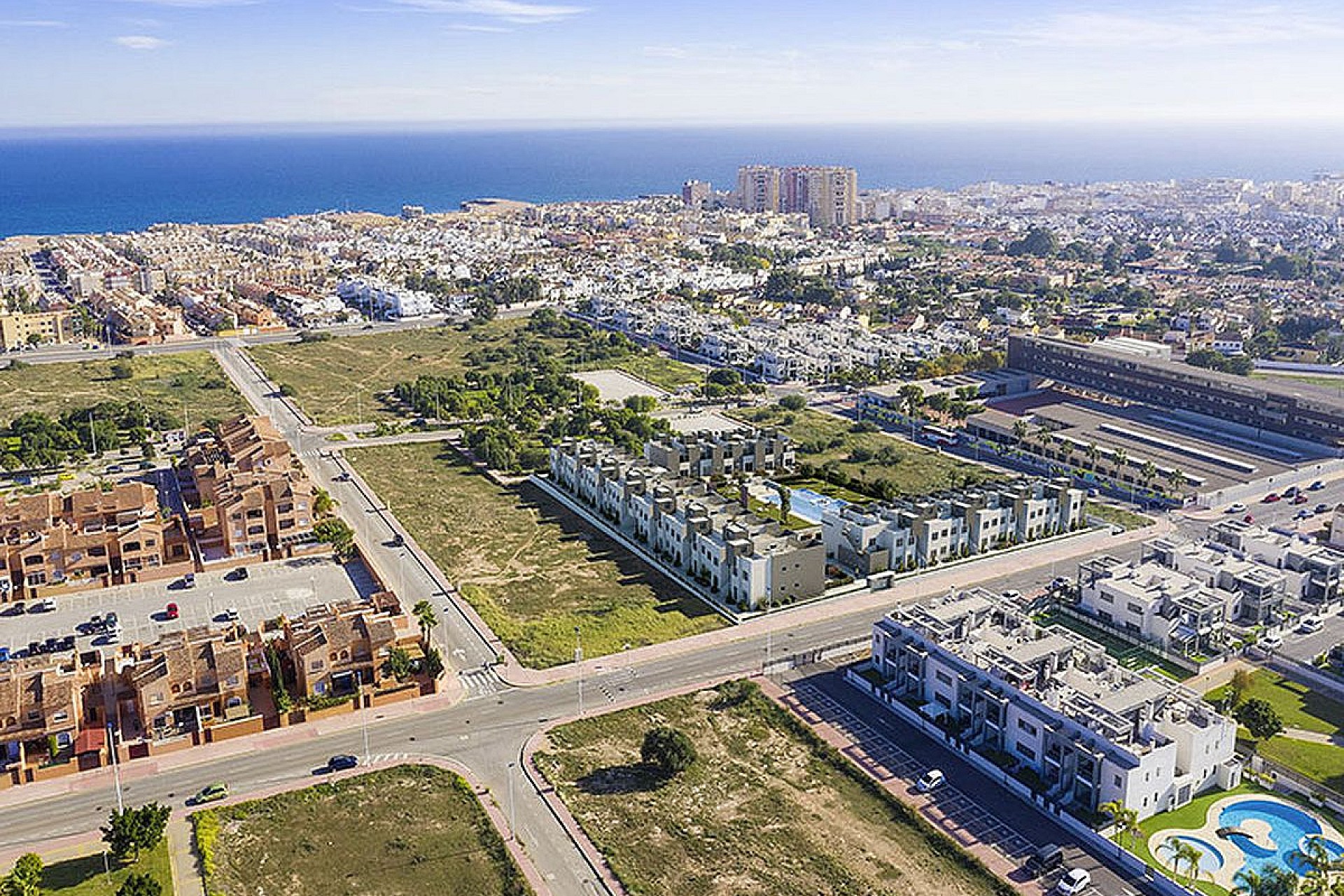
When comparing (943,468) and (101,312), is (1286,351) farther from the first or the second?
(101,312)

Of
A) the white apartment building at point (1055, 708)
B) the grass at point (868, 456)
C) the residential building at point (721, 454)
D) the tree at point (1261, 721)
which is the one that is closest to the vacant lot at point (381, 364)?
the grass at point (868, 456)

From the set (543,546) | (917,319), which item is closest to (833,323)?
(917,319)

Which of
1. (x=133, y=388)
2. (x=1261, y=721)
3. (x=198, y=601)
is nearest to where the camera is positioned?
(x=1261, y=721)

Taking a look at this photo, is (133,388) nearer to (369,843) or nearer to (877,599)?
(877,599)

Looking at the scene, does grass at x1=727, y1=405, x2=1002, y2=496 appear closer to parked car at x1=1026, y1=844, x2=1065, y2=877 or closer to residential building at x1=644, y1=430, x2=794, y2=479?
residential building at x1=644, y1=430, x2=794, y2=479

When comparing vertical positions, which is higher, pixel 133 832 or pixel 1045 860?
pixel 133 832

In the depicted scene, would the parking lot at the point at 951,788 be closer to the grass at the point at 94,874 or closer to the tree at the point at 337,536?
the grass at the point at 94,874

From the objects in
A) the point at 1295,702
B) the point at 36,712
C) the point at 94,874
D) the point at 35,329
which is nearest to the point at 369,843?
the point at 94,874
